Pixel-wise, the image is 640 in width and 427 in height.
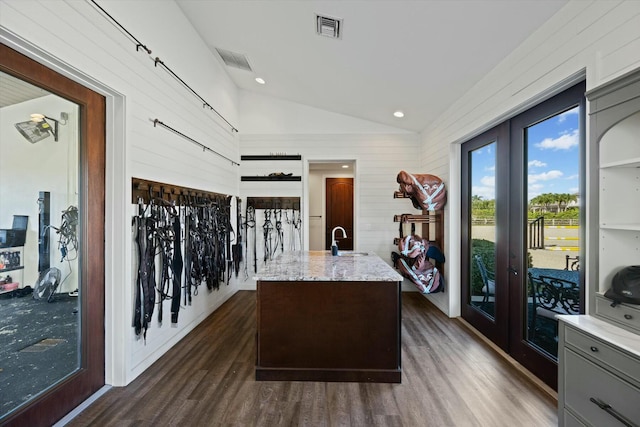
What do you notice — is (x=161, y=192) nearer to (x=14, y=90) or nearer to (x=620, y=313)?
(x=14, y=90)

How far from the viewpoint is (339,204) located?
809 centimetres

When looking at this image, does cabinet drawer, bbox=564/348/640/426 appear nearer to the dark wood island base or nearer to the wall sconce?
the dark wood island base

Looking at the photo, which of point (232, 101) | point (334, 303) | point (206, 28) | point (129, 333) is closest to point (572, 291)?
point (334, 303)

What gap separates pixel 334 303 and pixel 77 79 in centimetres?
263

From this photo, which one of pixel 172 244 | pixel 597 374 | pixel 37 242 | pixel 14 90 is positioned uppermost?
pixel 14 90

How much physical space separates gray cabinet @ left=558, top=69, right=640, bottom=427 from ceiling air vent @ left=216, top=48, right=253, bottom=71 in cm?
400

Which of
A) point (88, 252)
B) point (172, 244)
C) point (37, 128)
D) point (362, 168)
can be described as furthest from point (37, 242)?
point (362, 168)

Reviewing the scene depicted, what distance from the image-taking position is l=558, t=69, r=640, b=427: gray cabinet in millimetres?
1417

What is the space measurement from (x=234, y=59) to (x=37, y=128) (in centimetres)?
300

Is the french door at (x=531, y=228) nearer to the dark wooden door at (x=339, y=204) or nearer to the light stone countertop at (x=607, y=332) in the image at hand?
the light stone countertop at (x=607, y=332)

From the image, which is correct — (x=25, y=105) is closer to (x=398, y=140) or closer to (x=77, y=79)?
(x=77, y=79)

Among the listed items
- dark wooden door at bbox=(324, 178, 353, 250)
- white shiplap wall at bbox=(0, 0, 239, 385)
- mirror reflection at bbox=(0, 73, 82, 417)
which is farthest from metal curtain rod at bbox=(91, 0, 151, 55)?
dark wooden door at bbox=(324, 178, 353, 250)

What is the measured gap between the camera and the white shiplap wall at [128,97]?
1827 mm

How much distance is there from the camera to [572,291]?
2201 millimetres
